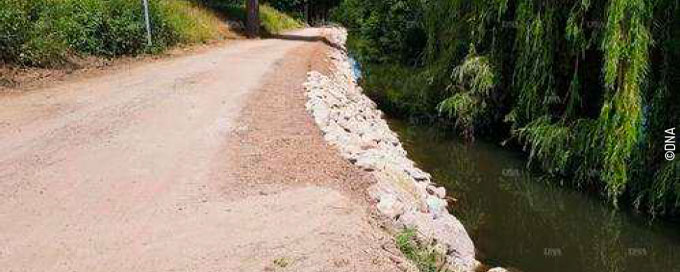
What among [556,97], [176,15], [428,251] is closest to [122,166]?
[428,251]

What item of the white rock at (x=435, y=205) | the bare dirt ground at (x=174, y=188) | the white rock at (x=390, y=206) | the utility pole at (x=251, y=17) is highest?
the utility pole at (x=251, y=17)

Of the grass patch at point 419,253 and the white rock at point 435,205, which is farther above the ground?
the grass patch at point 419,253

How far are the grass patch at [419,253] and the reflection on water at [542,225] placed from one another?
176 cm

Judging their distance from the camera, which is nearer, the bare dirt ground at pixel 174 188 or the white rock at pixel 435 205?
the bare dirt ground at pixel 174 188

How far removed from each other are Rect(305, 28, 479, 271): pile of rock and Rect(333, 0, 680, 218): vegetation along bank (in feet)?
6.62

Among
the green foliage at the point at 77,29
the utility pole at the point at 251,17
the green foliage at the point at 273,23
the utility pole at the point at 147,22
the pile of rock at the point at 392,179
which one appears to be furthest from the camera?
the green foliage at the point at 273,23

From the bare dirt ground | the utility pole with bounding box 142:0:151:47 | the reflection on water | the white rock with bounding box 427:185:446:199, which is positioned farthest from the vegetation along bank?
the utility pole with bounding box 142:0:151:47

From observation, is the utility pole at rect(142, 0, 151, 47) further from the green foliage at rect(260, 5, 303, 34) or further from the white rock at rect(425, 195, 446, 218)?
the green foliage at rect(260, 5, 303, 34)

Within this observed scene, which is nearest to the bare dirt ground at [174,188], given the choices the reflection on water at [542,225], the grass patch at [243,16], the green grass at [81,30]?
the green grass at [81,30]

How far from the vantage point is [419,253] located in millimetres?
6008

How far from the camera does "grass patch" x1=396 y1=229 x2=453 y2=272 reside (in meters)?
5.79

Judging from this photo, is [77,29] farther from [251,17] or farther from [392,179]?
[251,17]

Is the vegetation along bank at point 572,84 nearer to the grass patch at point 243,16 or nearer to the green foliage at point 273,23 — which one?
the grass patch at point 243,16

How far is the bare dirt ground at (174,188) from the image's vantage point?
537 cm
